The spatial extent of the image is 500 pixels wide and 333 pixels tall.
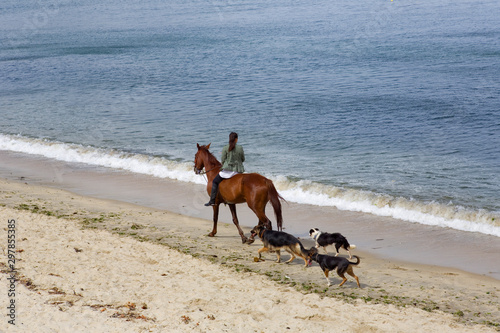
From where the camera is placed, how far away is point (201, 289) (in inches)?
406

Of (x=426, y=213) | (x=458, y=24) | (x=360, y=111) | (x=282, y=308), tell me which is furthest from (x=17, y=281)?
(x=458, y=24)

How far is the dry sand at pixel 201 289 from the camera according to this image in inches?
351

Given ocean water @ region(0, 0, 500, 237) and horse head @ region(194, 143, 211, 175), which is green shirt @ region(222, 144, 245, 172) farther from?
ocean water @ region(0, 0, 500, 237)

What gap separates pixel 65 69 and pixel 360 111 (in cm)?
3256

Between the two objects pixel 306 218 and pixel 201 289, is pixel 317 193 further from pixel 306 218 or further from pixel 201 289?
pixel 201 289

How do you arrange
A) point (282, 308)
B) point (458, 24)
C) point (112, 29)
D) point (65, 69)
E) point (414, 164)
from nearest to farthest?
point (282, 308) < point (414, 164) < point (65, 69) < point (458, 24) < point (112, 29)

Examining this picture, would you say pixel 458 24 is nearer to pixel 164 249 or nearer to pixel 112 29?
pixel 112 29

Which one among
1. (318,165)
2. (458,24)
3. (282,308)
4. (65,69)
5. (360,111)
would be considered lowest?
(282,308)

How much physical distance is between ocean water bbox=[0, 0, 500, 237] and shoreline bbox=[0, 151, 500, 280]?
88cm

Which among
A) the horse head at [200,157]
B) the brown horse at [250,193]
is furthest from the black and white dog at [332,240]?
the horse head at [200,157]

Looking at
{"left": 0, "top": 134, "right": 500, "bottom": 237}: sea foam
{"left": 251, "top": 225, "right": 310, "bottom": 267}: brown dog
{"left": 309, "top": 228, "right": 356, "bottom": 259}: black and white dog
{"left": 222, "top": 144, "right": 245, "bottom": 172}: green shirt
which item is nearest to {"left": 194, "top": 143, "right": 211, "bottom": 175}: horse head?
{"left": 222, "top": 144, "right": 245, "bottom": 172}: green shirt

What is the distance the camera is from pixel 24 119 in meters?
33.6

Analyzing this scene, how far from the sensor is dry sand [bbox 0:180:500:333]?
8922mm

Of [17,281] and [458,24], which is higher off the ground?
[458,24]
